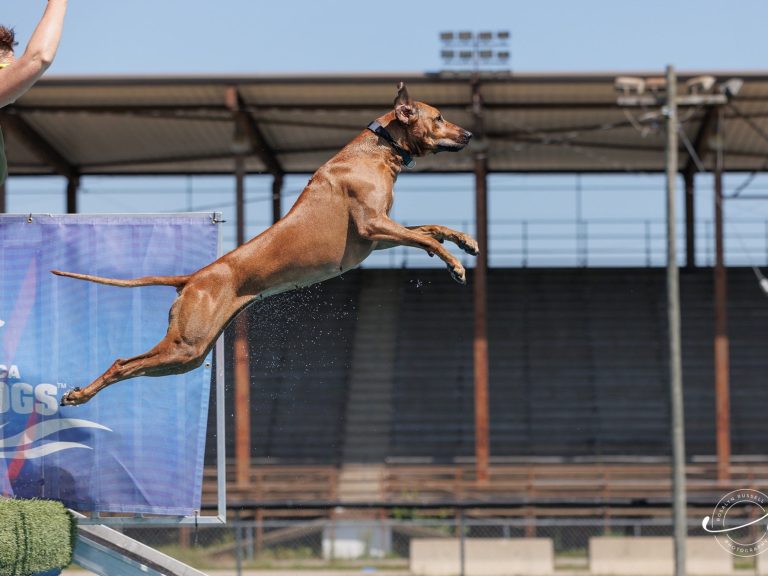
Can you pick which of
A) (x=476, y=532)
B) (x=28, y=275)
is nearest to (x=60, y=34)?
(x=28, y=275)

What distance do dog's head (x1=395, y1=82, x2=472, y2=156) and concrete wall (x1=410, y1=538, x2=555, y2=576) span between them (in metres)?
12.0

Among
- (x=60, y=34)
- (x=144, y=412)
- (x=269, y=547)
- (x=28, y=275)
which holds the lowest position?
(x=269, y=547)

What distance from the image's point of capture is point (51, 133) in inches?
1093

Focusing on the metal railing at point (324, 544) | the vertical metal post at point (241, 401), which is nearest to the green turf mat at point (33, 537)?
the metal railing at point (324, 544)

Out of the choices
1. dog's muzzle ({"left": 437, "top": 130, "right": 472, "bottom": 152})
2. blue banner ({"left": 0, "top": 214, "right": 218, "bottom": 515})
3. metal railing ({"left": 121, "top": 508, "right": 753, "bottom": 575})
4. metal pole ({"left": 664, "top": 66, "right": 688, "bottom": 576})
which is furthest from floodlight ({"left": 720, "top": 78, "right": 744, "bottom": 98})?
dog's muzzle ({"left": 437, "top": 130, "right": 472, "bottom": 152})

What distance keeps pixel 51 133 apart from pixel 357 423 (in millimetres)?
9120

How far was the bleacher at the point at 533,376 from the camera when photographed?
27094mm

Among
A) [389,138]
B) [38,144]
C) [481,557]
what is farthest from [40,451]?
[38,144]

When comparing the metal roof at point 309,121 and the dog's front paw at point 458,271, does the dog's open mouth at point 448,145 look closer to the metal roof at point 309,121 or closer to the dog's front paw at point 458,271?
the dog's front paw at point 458,271

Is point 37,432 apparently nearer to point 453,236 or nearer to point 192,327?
point 192,327

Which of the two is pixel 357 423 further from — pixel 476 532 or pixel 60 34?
pixel 60 34

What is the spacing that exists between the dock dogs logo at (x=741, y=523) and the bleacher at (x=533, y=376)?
4.56 metres

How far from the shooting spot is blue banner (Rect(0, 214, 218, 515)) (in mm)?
9227

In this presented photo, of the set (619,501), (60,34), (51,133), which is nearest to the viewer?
(60,34)
